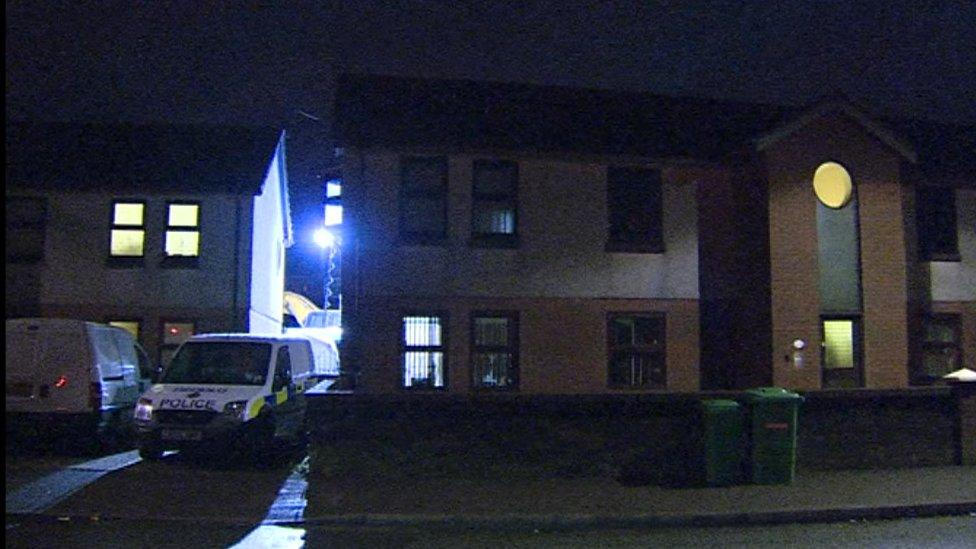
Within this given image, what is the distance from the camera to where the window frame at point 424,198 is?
17.2 m

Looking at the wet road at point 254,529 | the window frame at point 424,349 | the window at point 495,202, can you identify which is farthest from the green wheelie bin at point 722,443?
the window at point 495,202

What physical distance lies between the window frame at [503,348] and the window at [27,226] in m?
10.7

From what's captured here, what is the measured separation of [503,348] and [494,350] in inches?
6.9

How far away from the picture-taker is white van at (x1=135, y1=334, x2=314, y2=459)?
13.1 m

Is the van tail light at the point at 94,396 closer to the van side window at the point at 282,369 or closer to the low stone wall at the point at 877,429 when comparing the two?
the van side window at the point at 282,369

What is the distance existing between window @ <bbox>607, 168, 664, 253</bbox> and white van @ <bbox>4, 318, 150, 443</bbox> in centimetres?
956

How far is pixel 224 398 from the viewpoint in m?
13.3

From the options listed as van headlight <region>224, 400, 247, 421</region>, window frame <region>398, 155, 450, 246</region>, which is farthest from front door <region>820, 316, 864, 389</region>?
van headlight <region>224, 400, 247, 421</region>

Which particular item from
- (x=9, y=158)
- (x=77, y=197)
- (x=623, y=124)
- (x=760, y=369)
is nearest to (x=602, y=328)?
(x=760, y=369)

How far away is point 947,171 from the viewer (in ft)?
64.0

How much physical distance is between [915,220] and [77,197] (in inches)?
723

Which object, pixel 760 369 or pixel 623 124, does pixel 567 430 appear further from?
pixel 623 124

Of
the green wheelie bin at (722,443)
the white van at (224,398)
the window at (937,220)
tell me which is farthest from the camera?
the window at (937,220)

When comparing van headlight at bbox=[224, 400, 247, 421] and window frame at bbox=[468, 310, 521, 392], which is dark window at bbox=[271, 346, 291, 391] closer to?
van headlight at bbox=[224, 400, 247, 421]
